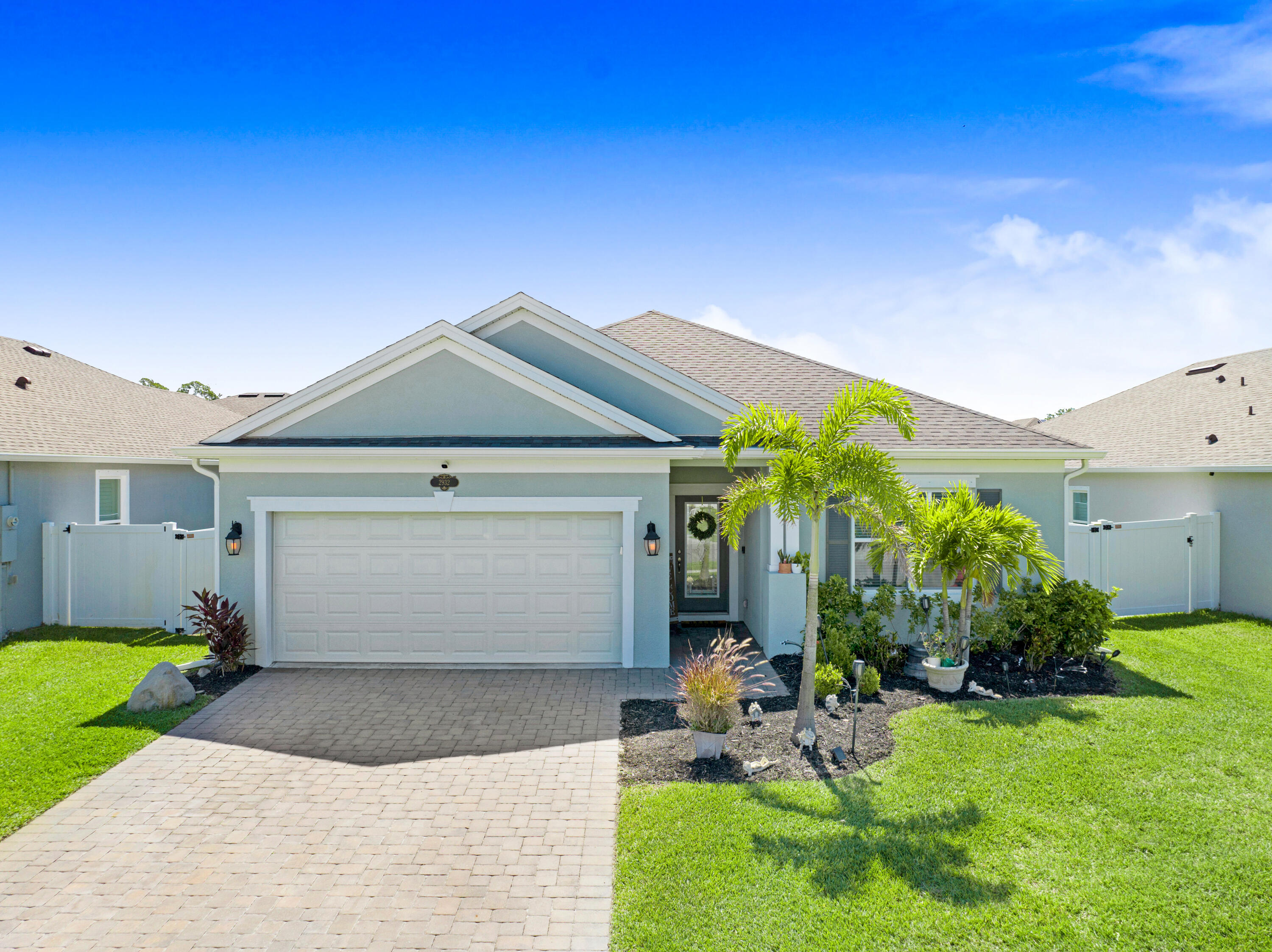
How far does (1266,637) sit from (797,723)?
1039cm

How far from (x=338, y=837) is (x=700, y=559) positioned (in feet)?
28.5

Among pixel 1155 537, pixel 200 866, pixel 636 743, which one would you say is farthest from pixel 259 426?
pixel 1155 537

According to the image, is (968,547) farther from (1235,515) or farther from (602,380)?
(1235,515)

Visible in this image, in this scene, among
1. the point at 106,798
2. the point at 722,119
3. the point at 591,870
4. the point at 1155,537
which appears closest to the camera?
the point at 591,870

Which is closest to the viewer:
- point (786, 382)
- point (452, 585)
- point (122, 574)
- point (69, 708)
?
point (69, 708)

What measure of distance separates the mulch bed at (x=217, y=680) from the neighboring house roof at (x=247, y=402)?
18045 millimetres

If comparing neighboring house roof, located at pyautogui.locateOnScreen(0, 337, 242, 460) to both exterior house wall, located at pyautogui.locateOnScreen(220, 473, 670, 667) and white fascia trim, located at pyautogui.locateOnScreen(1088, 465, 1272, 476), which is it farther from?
white fascia trim, located at pyautogui.locateOnScreen(1088, 465, 1272, 476)

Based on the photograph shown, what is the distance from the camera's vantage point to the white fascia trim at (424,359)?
10117 millimetres

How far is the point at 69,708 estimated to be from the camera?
833cm

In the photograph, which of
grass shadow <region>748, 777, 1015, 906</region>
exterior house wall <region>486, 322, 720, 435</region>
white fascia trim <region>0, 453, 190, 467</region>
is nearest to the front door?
exterior house wall <region>486, 322, 720, 435</region>

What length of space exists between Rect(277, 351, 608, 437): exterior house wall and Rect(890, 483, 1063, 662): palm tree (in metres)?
5.78

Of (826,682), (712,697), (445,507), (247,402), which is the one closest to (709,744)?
(712,697)

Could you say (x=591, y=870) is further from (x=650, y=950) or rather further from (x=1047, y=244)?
(x=1047, y=244)

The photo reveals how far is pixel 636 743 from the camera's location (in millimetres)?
7395
